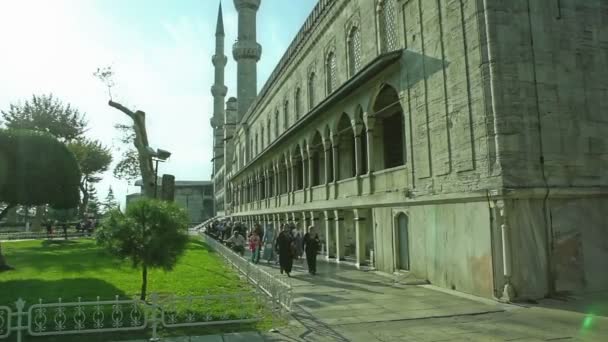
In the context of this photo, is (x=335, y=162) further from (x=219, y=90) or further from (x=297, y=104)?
(x=219, y=90)

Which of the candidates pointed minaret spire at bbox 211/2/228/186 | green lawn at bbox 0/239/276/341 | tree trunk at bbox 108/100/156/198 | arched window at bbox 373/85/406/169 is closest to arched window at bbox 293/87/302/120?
tree trunk at bbox 108/100/156/198

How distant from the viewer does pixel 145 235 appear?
9.41m

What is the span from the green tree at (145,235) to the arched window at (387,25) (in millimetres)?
9686

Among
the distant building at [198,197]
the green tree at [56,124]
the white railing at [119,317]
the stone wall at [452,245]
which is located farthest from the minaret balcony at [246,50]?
the distant building at [198,197]

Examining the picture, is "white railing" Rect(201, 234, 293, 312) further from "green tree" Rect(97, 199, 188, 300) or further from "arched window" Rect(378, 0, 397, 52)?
"arched window" Rect(378, 0, 397, 52)

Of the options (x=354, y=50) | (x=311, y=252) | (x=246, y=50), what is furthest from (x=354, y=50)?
(x=246, y=50)

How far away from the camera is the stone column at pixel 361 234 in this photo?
656 inches

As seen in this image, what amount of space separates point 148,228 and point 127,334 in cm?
254

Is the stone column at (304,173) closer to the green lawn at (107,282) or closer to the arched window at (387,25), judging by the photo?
the green lawn at (107,282)

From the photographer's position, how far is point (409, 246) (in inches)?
517

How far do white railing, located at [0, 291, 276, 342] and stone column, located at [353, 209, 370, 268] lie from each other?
790 cm

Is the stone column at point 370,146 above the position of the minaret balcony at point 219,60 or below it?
below

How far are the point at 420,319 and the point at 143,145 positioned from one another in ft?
70.8

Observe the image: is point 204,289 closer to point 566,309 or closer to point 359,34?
point 566,309
